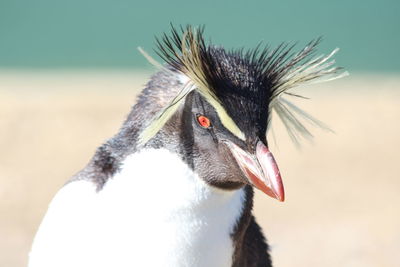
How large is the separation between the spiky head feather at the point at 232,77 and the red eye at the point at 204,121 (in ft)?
0.24

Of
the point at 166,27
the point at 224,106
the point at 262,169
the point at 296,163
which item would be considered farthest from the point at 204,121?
the point at 166,27

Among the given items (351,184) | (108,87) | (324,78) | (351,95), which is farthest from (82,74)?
(324,78)

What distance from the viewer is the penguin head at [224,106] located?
10.2 ft

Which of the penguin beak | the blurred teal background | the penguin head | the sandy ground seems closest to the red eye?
the penguin head

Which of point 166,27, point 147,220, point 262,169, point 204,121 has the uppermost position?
point 166,27

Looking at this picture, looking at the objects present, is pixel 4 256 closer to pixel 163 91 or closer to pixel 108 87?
pixel 163 91

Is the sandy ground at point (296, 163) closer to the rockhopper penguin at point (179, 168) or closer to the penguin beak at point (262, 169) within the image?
the rockhopper penguin at point (179, 168)

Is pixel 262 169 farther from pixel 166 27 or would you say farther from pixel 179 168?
pixel 166 27

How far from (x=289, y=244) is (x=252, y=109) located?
380 cm

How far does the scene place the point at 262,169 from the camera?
9.96ft

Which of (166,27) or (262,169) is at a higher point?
(166,27)

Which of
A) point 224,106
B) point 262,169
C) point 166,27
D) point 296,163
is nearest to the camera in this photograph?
point 262,169

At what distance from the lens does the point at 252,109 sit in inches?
123

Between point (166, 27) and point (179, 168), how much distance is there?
8170mm
